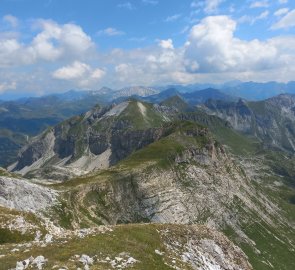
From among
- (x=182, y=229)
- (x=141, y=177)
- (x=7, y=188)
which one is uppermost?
(x=182, y=229)

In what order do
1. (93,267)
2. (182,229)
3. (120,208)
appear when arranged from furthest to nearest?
(120,208)
(182,229)
(93,267)

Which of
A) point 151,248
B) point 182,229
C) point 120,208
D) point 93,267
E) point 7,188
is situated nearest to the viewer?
point 93,267

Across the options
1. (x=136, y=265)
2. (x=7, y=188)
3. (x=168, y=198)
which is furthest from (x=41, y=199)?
(x=136, y=265)

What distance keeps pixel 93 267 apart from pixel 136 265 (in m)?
4.98

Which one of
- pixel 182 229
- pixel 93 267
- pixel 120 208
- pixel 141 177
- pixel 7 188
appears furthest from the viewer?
pixel 141 177

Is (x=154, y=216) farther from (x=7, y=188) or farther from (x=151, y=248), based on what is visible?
(x=151, y=248)

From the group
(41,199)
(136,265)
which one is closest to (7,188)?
(41,199)

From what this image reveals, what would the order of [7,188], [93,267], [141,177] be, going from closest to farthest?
[93,267], [7,188], [141,177]

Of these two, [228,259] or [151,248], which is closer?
[151,248]

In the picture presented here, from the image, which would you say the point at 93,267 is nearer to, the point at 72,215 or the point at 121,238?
the point at 121,238

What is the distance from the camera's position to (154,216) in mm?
181125

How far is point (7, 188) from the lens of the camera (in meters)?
132

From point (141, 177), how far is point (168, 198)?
1542cm

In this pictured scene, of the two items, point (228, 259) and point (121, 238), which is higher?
point (121, 238)
